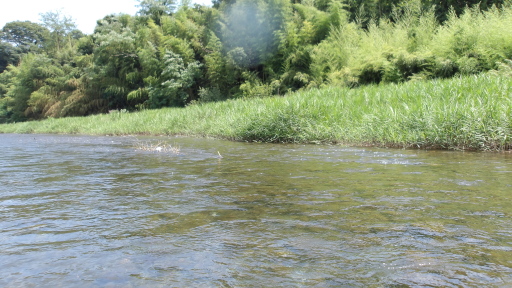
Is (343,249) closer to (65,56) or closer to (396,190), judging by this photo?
(396,190)

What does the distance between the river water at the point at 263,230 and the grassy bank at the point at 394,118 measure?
2110mm

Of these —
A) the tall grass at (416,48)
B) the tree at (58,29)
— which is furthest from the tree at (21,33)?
the tall grass at (416,48)

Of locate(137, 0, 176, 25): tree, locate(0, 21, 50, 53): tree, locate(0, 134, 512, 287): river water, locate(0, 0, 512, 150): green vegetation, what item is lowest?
locate(0, 134, 512, 287): river water

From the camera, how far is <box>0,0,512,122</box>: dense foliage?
41.7ft

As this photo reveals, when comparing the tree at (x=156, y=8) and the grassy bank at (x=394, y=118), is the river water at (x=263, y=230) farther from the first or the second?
the tree at (x=156, y=8)

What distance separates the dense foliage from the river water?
963cm

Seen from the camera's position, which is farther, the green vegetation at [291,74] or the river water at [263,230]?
the green vegetation at [291,74]

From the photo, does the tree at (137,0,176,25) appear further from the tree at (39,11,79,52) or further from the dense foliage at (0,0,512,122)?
the tree at (39,11,79,52)

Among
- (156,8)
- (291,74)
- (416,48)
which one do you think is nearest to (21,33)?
(156,8)

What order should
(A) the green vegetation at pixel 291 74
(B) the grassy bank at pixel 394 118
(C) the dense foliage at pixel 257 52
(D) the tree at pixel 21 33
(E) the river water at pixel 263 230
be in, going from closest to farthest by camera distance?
(E) the river water at pixel 263 230
(B) the grassy bank at pixel 394 118
(A) the green vegetation at pixel 291 74
(C) the dense foliage at pixel 257 52
(D) the tree at pixel 21 33

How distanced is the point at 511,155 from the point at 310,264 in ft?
16.8

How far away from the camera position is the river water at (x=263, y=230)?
5.31ft

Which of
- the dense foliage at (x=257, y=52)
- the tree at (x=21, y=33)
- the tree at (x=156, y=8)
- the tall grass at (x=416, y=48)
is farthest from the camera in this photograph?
the tree at (x=21, y=33)

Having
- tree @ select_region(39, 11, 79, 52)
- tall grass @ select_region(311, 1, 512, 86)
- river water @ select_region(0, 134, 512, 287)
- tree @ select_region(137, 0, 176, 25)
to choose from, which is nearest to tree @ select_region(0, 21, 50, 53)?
tree @ select_region(39, 11, 79, 52)
